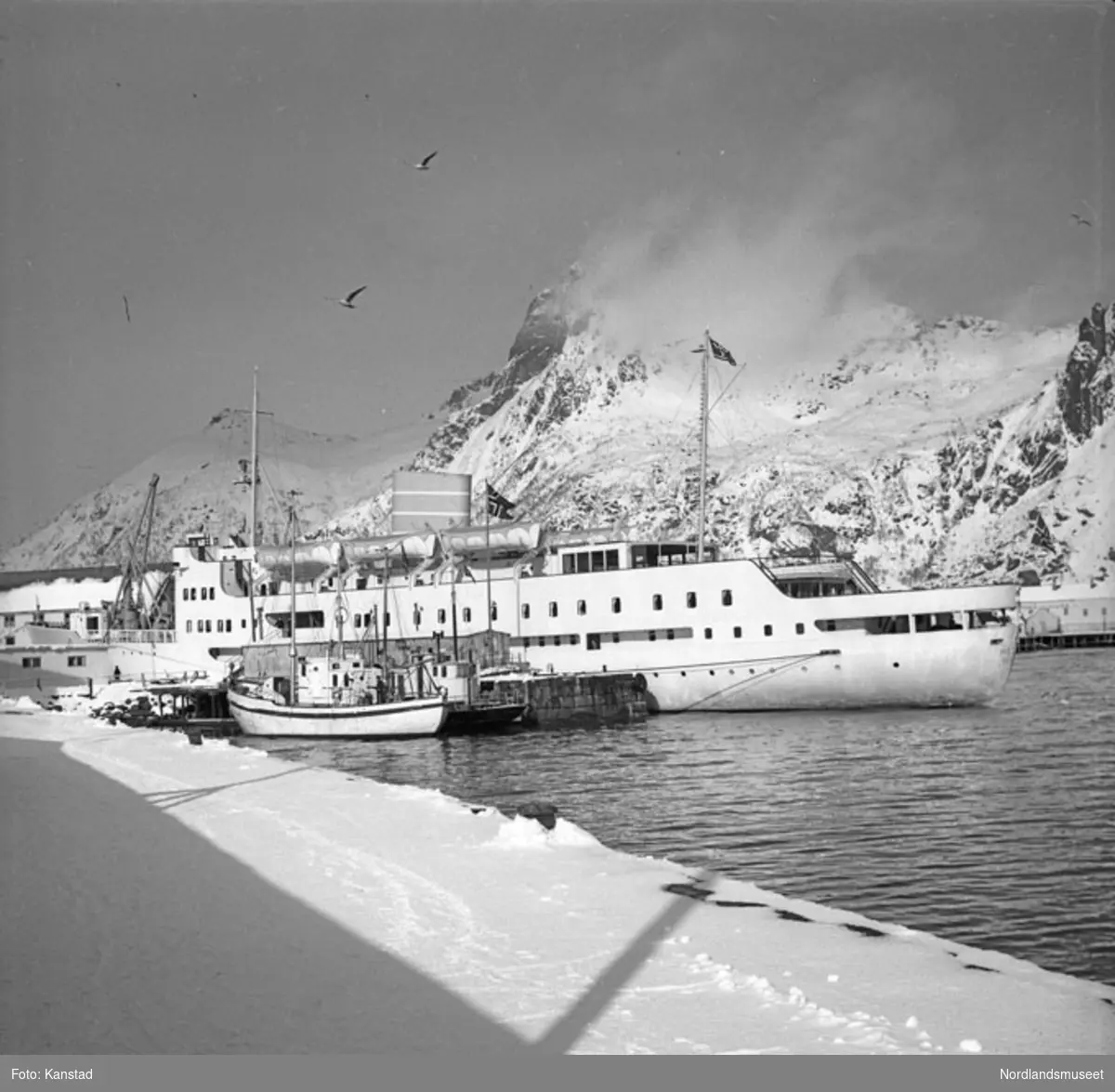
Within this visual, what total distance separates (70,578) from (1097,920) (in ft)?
234

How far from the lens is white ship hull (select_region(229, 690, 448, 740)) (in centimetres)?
2997

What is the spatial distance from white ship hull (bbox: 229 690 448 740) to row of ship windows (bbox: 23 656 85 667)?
58.7ft

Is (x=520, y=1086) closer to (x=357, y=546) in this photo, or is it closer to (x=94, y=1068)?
(x=94, y=1068)

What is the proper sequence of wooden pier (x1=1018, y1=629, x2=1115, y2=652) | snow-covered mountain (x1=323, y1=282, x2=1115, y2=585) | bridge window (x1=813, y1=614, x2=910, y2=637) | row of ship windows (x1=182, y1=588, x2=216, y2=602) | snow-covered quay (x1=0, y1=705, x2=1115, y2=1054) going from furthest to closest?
1. snow-covered mountain (x1=323, y1=282, x2=1115, y2=585)
2. wooden pier (x1=1018, y1=629, x2=1115, y2=652)
3. row of ship windows (x1=182, y1=588, x2=216, y2=602)
4. bridge window (x1=813, y1=614, x2=910, y2=637)
5. snow-covered quay (x1=0, y1=705, x2=1115, y2=1054)

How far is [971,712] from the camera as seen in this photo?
32.8 m

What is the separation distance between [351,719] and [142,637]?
20655 mm

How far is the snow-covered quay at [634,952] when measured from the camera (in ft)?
18.6

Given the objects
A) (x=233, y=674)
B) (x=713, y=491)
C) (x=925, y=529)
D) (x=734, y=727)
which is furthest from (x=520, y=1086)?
(x=925, y=529)

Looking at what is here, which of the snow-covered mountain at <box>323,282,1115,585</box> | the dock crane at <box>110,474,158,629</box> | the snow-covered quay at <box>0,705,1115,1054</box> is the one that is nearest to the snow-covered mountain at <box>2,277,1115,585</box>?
the snow-covered mountain at <box>323,282,1115,585</box>

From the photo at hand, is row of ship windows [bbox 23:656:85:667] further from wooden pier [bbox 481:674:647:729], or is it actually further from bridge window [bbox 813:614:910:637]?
bridge window [bbox 813:614:910:637]

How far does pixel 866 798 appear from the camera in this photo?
1742 centimetres

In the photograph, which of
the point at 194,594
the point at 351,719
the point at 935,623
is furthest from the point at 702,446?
the point at 194,594

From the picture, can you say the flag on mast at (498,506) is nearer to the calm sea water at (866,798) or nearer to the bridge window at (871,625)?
the calm sea water at (866,798)

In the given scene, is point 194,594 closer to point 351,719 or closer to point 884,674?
point 351,719
